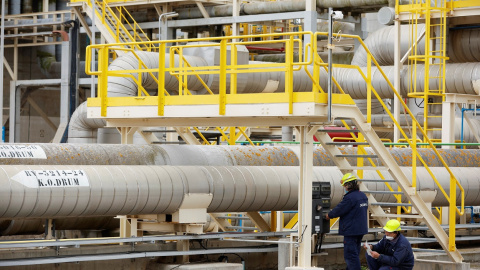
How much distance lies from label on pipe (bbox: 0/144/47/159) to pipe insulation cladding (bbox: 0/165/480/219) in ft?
3.06

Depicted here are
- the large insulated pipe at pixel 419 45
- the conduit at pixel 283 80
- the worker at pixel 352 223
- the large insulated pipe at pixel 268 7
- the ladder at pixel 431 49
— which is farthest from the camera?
the large insulated pipe at pixel 268 7

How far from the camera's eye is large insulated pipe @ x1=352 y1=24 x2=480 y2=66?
23906 mm

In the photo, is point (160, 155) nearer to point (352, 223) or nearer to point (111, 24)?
point (352, 223)

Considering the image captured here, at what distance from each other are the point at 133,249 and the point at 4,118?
2690cm

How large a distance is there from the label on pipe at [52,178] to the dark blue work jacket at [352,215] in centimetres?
374

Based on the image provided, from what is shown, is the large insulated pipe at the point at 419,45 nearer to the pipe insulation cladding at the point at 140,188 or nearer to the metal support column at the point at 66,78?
the pipe insulation cladding at the point at 140,188

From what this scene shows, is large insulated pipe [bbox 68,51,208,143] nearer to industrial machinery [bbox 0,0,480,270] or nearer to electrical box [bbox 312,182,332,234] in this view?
industrial machinery [bbox 0,0,480,270]

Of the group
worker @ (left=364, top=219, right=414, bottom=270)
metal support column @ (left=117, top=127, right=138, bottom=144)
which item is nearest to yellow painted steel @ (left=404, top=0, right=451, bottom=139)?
metal support column @ (left=117, top=127, right=138, bottom=144)

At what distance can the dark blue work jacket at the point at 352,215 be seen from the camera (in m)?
13.8

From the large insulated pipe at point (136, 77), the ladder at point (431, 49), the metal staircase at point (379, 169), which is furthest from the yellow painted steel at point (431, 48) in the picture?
the metal staircase at point (379, 169)

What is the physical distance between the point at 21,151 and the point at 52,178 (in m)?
1.34

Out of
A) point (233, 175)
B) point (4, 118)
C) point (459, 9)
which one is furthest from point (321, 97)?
point (4, 118)

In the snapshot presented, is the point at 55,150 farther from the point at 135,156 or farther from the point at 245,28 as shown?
the point at 245,28

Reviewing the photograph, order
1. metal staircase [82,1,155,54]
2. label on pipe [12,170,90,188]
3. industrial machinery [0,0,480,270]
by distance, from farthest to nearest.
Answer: metal staircase [82,1,155,54] → industrial machinery [0,0,480,270] → label on pipe [12,170,90,188]
